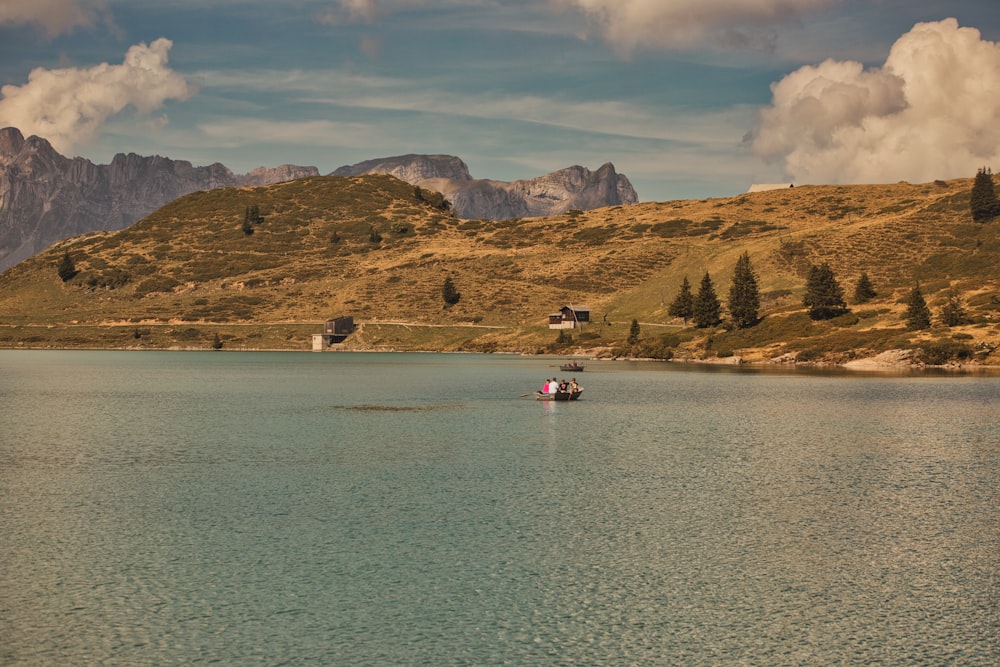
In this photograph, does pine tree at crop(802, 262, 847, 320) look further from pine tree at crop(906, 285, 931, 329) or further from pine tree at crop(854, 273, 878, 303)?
pine tree at crop(906, 285, 931, 329)

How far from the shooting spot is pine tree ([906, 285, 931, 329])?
150 m

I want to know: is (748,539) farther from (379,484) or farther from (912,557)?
(379,484)

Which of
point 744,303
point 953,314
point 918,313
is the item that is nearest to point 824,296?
point 744,303

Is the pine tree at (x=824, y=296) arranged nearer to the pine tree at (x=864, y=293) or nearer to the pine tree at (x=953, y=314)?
the pine tree at (x=864, y=293)

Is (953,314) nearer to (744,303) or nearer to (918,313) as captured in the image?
(918,313)

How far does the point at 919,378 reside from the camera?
119250mm

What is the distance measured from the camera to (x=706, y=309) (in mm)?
188500

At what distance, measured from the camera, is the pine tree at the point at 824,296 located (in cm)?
16873

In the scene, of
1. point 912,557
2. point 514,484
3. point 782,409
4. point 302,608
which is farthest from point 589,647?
point 782,409

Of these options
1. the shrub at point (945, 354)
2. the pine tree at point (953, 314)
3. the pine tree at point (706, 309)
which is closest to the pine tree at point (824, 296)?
the pine tree at point (953, 314)

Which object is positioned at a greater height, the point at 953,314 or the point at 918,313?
the point at 918,313

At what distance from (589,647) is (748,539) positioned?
43.2ft

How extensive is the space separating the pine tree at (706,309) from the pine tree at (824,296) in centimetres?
2060

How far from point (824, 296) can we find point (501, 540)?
14767 cm
